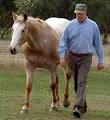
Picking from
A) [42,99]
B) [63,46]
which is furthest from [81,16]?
[42,99]

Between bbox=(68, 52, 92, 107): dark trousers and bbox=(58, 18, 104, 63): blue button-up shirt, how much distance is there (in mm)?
156

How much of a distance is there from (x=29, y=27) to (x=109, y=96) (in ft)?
18.1

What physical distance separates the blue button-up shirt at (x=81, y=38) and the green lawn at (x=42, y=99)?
1.36 metres

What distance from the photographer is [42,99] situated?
14.2m

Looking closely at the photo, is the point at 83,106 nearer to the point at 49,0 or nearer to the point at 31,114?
the point at 31,114

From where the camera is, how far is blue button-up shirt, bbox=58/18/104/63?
1038 centimetres

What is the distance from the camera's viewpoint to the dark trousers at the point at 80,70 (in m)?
10.3

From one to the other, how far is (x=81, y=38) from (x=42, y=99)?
13.8ft

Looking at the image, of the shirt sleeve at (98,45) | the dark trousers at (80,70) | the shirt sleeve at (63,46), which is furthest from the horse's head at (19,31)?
the shirt sleeve at (98,45)

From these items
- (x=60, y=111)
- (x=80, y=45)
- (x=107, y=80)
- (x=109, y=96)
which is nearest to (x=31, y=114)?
(x=60, y=111)

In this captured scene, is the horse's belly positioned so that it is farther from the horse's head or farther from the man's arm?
the man's arm

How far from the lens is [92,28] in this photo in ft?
34.2

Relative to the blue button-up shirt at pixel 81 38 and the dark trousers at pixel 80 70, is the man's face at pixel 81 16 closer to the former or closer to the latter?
the blue button-up shirt at pixel 81 38

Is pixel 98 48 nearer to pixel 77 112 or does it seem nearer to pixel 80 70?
pixel 80 70
